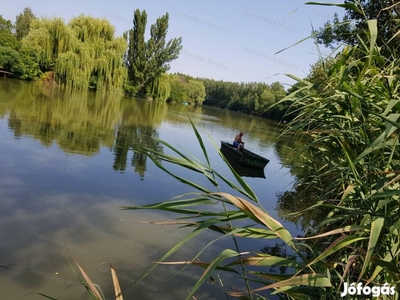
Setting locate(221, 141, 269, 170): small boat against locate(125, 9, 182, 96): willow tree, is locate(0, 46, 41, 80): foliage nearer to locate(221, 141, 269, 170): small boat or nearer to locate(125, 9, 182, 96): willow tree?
locate(125, 9, 182, 96): willow tree

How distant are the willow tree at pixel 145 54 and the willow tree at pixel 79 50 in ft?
29.3

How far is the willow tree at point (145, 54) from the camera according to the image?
132 feet

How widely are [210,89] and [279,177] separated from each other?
282 feet

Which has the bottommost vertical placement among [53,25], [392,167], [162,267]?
[162,267]

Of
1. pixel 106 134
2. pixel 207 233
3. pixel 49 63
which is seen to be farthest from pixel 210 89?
pixel 207 233

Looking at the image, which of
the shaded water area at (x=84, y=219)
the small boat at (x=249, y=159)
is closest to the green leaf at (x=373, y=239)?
the shaded water area at (x=84, y=219)

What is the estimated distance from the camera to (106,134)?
1259 cm

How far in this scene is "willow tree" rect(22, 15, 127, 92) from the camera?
27.6 metres

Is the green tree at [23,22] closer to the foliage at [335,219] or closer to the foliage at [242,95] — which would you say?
the foliage at [242,95]

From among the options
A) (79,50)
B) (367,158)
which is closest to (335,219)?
(367,158)

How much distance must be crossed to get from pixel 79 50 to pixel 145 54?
13.7m

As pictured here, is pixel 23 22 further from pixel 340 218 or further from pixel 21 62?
pixel 340 218

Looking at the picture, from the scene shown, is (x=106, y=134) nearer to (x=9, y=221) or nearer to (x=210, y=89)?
(x=9, y=221)

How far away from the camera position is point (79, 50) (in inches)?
1101
